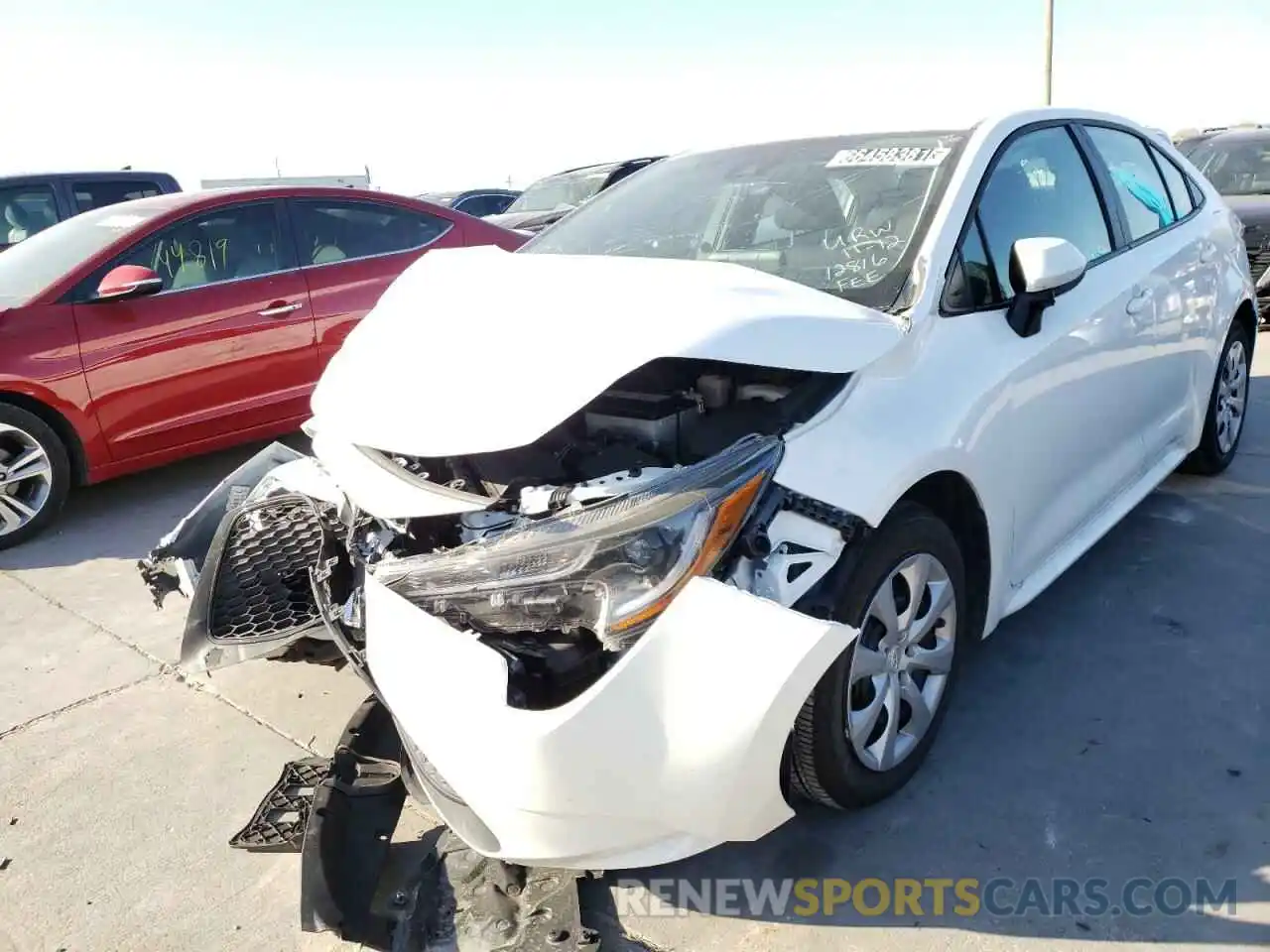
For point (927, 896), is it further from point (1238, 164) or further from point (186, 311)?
point (1238, 164)

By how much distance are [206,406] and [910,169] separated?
3.81 meters

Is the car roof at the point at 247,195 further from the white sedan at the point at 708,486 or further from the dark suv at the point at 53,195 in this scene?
the dark suv at the point at 53,195

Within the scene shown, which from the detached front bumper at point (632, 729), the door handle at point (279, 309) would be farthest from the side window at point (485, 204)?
the detached front bumper at point (632, 729)

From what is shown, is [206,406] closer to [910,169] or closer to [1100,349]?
[910,169]

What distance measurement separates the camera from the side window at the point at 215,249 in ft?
16.7

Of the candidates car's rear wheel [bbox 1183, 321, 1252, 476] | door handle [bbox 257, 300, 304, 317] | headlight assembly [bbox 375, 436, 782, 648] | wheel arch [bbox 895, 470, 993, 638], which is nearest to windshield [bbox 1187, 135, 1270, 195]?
car's rear wheel [bbox 1183, 321, 1252, 476]

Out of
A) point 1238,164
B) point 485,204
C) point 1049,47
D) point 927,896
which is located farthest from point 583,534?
point 1049,47

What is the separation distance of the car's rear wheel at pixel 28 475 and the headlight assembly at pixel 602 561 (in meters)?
3.53

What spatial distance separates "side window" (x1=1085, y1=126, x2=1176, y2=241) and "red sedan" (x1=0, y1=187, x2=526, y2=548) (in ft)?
12.7

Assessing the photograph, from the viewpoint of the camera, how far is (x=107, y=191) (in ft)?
28.1

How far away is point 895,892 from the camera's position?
221 centimetres

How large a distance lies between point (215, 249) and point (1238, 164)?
9.02 meters

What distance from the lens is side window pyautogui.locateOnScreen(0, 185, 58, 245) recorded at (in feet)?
26.3

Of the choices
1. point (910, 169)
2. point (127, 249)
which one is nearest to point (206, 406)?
point (127, 249)
